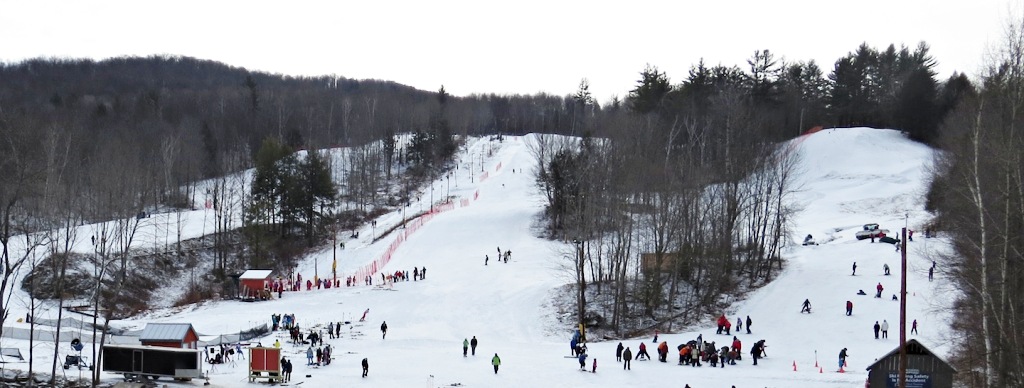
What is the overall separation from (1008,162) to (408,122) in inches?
4328

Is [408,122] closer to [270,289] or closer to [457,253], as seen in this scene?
[457,253]

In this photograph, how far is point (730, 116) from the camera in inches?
2133

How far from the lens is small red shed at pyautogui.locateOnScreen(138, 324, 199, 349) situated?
97.4 feet

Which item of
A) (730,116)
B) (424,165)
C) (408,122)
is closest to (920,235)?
(730,116)

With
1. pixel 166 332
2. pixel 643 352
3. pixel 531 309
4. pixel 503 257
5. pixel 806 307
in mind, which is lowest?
pixel 531 309

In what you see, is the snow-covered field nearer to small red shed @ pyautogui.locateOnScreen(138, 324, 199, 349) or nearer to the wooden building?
the wooden building

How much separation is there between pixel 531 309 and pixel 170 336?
20587 mm

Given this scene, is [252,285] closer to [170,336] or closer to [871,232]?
[170,336]

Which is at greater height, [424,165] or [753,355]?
[424,165]

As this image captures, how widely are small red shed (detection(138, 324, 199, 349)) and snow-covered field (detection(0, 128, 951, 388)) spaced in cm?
175

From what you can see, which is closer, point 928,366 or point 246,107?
point 928,366

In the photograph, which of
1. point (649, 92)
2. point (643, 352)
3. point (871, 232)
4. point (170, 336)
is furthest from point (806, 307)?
point (649, 92)

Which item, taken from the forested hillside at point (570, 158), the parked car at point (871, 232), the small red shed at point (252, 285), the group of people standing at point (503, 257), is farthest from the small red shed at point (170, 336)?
the parked car at point (871, 232)

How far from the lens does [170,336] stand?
29688mm
